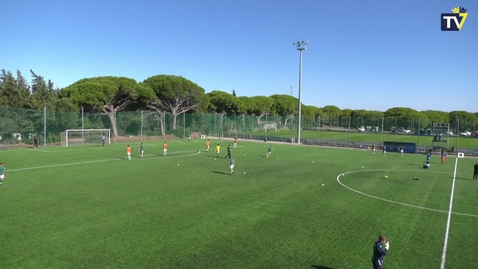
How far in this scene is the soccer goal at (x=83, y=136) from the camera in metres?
46.1

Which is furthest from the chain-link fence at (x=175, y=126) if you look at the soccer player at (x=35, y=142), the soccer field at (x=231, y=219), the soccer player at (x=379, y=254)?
the soccer player at (x=379, y=254)

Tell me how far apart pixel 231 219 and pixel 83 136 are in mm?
41101

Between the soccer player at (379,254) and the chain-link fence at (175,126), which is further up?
the chain-link fence at (175,126)

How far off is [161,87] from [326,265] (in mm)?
56835

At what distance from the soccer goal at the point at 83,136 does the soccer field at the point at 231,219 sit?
2278cm

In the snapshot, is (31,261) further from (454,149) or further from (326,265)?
(454,149)

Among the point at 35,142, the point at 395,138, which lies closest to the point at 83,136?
the point at 35,142

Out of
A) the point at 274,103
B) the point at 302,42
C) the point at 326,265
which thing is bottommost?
the point at 326,265

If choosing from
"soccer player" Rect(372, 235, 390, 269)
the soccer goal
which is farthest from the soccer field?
the soccer goal

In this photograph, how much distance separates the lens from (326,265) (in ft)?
31.9

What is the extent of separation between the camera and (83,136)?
48375 millimetres

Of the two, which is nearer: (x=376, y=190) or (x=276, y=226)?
(x=276, y=226)

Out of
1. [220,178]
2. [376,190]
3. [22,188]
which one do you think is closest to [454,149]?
[376,190]

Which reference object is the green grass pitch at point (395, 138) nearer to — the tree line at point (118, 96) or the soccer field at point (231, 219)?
the tree line at point (118, 96)
